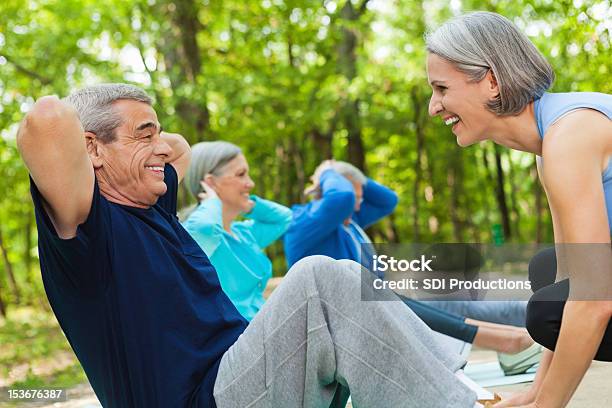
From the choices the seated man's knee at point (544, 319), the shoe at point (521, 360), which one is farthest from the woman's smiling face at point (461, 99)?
the shoe at point (521, 360)

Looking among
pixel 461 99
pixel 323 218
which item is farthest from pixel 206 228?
pixel 461 99

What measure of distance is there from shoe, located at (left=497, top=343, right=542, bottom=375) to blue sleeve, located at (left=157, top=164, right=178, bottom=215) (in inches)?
83.2

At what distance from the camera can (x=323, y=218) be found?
5352mm

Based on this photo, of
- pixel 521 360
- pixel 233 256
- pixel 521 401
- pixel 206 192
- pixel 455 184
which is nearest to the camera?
pixel 521 401

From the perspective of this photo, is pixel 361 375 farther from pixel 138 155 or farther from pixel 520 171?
pixel 520 171

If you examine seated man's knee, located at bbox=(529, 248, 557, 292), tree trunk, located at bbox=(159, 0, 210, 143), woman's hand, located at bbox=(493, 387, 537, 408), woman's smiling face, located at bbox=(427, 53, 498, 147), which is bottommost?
woman's hand, located at bbox=(493, 387, 537, 408)

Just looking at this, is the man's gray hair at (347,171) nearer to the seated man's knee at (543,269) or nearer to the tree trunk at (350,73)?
the seated man's knee at (543,269)

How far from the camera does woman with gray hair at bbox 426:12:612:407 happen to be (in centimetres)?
213

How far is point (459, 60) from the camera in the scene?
7.76 ft

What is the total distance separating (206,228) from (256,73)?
8867 millimetres

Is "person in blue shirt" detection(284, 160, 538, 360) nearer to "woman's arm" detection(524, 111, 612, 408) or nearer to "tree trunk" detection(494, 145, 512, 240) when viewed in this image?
"woman's arm" detection(524, 111, 612, 408)

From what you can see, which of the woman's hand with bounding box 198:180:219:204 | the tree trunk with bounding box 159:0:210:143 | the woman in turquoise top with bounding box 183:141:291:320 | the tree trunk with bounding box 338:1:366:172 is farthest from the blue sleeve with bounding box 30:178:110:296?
the tree trunk with bounding box 338:1:366:172

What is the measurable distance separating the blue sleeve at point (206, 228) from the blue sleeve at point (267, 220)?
46.1 inches

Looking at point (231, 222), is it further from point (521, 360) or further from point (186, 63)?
point (186, 63)
